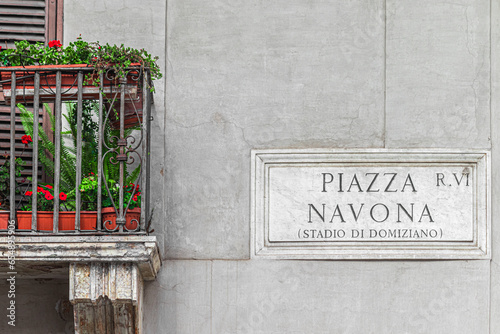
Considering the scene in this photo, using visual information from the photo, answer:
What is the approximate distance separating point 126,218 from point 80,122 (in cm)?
73

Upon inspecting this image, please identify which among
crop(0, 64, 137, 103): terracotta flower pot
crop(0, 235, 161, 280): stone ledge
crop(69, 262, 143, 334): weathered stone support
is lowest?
crop(69, 262, 143, 334): weathered stone support

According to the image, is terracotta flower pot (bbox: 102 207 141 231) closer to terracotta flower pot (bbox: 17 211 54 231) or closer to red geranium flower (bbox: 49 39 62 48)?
terracotta flower pot (bbox: 17 211 54 231)

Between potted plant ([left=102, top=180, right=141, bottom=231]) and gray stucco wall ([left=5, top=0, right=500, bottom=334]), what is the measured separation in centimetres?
53

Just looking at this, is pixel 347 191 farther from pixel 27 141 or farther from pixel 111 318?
pixel 27 141

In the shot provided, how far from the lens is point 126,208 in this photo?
601cm

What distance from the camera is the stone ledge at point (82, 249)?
19.2ft

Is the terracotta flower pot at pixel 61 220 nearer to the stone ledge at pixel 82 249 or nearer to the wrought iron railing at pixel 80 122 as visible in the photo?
the wrought iron railing at pixel 80 122

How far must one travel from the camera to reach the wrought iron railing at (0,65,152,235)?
602 cm

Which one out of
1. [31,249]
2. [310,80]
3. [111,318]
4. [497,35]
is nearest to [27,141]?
[31,249]

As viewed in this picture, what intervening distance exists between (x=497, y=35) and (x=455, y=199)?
4.39 ft

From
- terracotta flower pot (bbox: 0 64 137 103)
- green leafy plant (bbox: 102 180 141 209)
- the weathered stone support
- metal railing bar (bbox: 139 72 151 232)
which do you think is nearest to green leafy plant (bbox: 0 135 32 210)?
terracotta flower pot (bbox: 0 64 137 103)

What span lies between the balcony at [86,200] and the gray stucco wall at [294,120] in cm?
37

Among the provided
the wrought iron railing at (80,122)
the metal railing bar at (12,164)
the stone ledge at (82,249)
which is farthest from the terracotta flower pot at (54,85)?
the stone ledge at (82,249)

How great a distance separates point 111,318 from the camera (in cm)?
620
